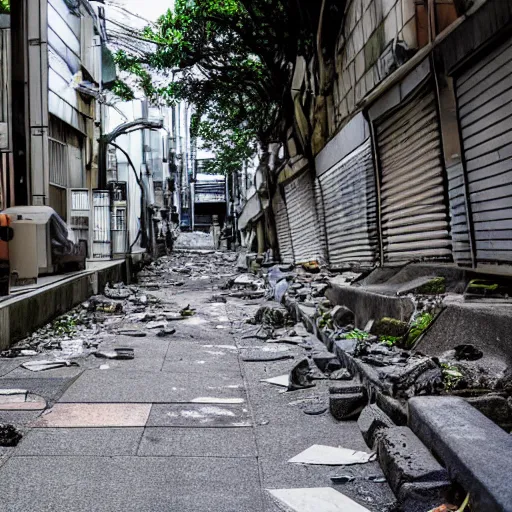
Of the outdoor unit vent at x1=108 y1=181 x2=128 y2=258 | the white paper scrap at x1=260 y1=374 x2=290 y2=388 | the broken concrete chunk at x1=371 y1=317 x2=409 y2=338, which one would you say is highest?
the outdoor unit vent at x1=108 y1=181 x2=128 y2=258

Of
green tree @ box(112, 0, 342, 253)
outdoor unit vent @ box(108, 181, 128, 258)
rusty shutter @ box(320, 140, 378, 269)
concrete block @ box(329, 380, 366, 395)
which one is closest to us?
concrete block @ box(329, 380, 366, 395)

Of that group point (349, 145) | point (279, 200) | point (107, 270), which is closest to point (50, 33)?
point (107, 270)

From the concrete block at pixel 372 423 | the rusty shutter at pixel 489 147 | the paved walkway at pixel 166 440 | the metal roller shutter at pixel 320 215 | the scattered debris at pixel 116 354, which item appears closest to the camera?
the paved walkway at pixel 166 440

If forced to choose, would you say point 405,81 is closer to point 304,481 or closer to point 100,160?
point 304,481

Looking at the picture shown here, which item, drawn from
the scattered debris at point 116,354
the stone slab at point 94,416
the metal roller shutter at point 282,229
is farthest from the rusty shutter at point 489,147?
the metal roller shutter at point 282,229

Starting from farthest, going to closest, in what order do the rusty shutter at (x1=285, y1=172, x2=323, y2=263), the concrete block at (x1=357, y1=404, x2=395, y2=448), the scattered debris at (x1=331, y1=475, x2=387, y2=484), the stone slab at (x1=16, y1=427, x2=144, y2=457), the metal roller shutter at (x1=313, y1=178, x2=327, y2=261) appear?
the rusty shutter at (x1=285, y1=172, x2=323, y2=263) < the metal roller shutter at (x1=313, y1=178, x2=327, y2=261) < the concrete block at (x1=357, y1=404, x2=395, y2=448) < the stone slab at (x1=16, y1=427, x2=144, y2=457) < the scattered debris at (x1=331, y1=475, x2=387, y2=484)

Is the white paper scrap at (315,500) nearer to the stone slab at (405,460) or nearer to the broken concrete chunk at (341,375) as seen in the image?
the stone slab at (405,460)

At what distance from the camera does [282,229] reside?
17234 mm

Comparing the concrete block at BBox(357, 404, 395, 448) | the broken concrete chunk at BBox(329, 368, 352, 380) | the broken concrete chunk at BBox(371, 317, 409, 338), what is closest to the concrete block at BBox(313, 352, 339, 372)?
the broken concrete chunk at BBox(329, 368, 352, 380)

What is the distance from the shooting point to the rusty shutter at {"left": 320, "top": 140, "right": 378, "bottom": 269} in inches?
348

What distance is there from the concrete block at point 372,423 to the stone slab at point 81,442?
141cm

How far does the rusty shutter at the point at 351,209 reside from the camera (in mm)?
8844

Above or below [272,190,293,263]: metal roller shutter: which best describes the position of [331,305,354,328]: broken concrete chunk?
below

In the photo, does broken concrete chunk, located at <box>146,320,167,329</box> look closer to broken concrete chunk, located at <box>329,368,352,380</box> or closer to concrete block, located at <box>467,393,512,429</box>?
broken concrete chunk, located at <box>329,368,352,380</box>
